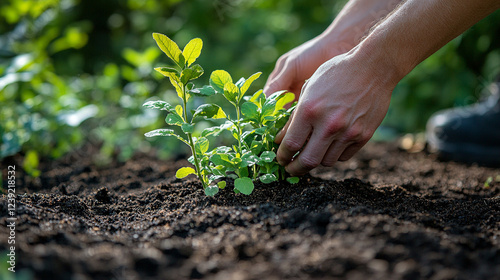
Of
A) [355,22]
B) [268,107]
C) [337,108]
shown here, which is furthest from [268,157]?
[355,22]

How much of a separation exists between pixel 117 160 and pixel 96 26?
3.02 metres

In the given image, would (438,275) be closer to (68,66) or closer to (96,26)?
(68,66)

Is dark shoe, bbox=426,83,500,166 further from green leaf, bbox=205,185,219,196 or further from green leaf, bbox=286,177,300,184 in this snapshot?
green leaf, bbox=205,185,219,196

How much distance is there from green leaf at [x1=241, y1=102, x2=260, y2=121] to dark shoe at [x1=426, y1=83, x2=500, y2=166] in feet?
6.63

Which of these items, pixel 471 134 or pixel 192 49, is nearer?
pixel 192 49

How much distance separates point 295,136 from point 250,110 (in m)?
0.18

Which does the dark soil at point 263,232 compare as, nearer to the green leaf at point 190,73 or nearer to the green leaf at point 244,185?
the green leaf at point 244,185

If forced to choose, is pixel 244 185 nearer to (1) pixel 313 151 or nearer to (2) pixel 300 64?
(1) pixel 313 151

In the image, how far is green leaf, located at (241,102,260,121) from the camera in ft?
4.58

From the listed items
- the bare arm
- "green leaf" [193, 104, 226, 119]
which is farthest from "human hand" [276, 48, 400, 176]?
"green leaf" [193, 104, 226, 119]

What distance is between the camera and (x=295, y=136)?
1417 millimetres

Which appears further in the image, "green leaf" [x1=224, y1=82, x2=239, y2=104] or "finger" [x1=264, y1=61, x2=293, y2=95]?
"finger" [x1=264, y1=61, x2=293, y2=95]

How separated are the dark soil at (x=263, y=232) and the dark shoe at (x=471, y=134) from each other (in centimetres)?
87

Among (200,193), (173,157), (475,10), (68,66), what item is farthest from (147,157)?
(68,66)
